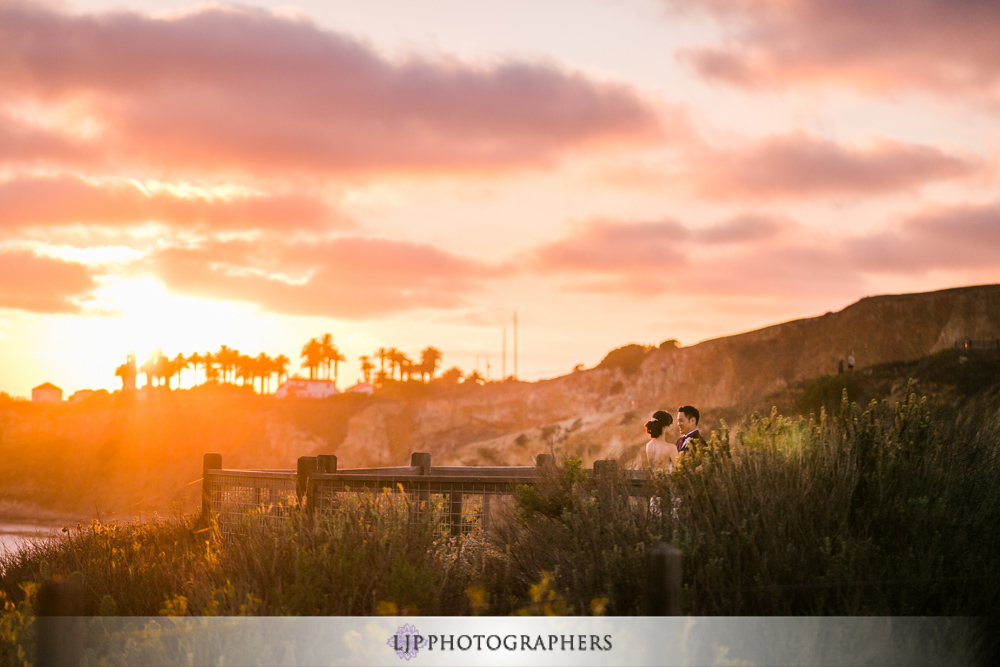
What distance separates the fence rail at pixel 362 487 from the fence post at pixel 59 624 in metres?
2.85

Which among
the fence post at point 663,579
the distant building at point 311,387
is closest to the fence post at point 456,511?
the fence post at point 663,579

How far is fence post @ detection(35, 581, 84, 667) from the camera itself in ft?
16.2

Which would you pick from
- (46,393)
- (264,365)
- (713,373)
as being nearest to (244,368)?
(264,365)

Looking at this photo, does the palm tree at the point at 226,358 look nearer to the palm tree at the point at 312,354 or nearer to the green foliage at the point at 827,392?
the palm tree at the point at 312,354

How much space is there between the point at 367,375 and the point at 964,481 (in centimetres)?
14176

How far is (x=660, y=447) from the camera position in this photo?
337 inches

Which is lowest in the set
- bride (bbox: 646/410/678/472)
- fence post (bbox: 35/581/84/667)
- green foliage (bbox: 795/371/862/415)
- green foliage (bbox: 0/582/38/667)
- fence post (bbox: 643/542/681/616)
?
green foliage (bbox: 0/582/38/667)

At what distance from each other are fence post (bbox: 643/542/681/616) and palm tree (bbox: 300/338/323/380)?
142122 mm

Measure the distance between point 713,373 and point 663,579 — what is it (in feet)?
231

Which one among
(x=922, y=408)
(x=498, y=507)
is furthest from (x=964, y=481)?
(x=498, y=507)

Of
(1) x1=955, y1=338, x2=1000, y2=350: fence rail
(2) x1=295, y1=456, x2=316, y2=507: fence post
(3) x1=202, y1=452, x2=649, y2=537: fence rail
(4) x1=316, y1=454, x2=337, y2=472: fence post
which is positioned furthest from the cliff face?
(2) x1=295, y1=456, x2=316, y2=507: fence post

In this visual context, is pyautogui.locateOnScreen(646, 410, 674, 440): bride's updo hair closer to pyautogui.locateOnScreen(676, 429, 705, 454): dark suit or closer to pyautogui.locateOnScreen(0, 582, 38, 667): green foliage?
pyautogui.locateOnScreen(676, 429, 705, 454): dark suit

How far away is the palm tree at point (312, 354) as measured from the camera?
14450 cm

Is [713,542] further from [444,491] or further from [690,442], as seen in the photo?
[444,491]
